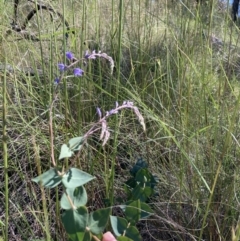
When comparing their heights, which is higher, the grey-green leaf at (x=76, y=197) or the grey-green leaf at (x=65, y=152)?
the grey-green leaf at (x=65, y=152)

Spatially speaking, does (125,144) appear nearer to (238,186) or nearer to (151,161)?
(151,161)

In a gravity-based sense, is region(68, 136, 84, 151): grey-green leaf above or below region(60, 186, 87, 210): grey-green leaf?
above

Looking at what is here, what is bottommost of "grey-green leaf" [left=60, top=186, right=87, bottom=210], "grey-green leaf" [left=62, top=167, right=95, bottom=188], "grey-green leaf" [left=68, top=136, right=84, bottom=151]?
"grey-green leaf" [left=60, top=186, right=87, bottom=210]

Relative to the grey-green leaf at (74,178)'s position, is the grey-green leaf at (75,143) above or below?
above

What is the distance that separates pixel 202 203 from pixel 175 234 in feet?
0.26

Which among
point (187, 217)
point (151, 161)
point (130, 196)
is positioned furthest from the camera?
point (151, 161)

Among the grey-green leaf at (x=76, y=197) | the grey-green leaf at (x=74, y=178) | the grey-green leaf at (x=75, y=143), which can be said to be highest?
the grey-green leaf at (x=75, y=143)

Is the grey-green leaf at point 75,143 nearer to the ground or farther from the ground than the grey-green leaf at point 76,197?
farther from the ground

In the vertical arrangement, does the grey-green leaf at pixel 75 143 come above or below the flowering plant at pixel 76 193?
above

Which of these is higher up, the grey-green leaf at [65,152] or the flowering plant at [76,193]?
the grey-green leaf at [65,152]

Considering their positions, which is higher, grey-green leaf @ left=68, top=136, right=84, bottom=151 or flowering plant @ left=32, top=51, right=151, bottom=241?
grey-green leaf @ left=68, top=136, right=84, bottom=151

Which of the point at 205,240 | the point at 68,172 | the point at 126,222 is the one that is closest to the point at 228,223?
the point at 205,240

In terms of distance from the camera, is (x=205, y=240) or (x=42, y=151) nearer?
(x=205, y=240)

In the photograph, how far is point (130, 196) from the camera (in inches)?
28.9
